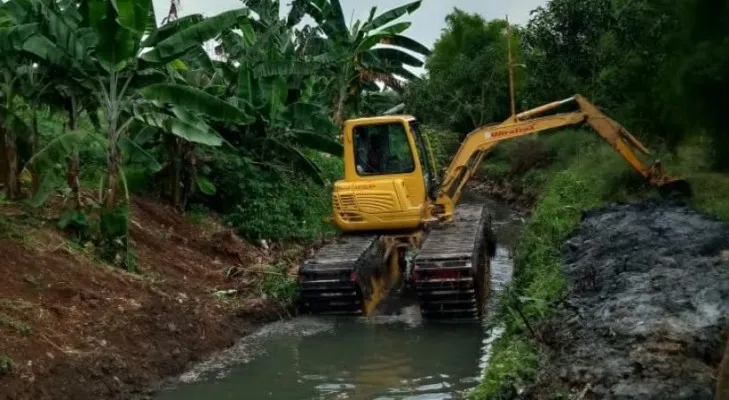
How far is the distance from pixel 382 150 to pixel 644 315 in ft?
19.7

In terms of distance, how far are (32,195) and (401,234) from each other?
5313 millimetres

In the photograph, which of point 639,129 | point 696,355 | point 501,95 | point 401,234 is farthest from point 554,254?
point 501,95

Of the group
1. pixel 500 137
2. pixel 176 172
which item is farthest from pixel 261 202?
pixel 500 137

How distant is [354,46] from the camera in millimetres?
22422

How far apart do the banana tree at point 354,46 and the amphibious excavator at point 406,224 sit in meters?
A: 7.04

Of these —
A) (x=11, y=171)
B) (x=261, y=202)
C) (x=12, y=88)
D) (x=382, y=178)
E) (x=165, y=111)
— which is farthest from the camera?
(x=261, y=202)

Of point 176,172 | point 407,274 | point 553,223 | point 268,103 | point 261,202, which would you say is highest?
point 268,103

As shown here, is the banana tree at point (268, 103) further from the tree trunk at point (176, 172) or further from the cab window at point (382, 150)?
the cab window at point (382, 150)

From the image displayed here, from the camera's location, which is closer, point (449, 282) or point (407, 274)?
point (449, 282)

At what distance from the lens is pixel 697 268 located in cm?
965

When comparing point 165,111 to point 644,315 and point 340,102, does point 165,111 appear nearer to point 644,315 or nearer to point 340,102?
point 644,315

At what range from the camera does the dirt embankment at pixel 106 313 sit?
318 inches

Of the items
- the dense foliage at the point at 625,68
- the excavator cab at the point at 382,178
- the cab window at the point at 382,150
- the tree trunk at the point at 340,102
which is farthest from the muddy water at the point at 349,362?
the tree trunk at the point at 340,102

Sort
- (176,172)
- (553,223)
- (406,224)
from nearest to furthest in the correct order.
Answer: (406,224) < (553,223) < (176,172)
